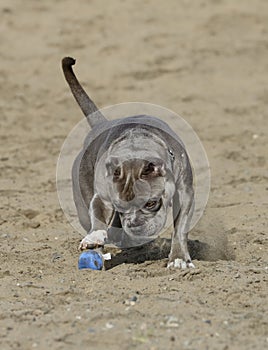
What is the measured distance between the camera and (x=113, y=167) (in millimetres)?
5938

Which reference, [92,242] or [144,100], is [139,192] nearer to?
[92,242]

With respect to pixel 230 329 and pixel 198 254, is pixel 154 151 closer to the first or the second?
pixel 198 254

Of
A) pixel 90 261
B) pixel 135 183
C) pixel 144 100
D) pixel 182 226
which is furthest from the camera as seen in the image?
pixel 144 100

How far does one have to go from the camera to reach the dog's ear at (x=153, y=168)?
5883 millimetres

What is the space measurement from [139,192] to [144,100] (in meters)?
5.84

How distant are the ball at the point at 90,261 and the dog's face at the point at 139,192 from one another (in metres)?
0.29

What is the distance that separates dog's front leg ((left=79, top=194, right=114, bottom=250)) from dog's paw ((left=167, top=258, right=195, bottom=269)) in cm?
52

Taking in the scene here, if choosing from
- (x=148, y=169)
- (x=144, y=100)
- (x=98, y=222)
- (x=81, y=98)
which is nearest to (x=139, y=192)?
(x=148, y=169)

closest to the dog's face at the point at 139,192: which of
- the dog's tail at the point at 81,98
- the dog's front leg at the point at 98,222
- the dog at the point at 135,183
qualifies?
the dog at the point at 135,183

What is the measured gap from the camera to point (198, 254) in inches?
266

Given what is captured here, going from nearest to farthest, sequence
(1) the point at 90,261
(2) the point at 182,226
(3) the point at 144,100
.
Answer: (1) the point at 90,261
(2) the point at 182,226
(3) the point at 144,100

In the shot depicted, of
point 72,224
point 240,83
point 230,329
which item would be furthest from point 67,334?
point 240,83

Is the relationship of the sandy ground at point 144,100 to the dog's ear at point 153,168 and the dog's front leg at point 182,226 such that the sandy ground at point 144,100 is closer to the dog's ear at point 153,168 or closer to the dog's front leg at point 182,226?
the dog's front leg at point 182,226

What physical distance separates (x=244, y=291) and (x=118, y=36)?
878 cm
